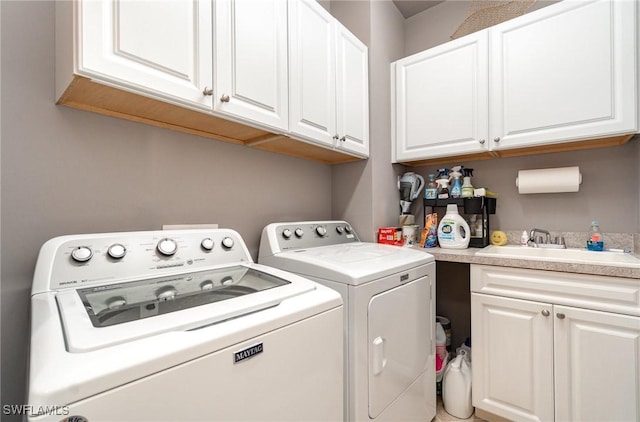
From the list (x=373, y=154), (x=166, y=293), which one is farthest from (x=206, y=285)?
(x=373, y=154)

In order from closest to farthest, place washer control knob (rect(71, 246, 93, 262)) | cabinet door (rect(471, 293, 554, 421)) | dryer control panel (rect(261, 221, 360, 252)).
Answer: washer control knob (rect(71, 246, 93, 262)) < cabinet door (rect(471, 293, 554, 421)) < dryer control panel (rect(261, 221, 360, 252))

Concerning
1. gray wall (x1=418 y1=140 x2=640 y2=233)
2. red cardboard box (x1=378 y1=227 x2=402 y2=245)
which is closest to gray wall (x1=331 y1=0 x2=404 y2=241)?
red cardboard box (x1=378 y1=227 x2=402 y2=245)

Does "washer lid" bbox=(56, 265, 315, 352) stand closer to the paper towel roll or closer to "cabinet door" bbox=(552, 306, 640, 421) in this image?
"cabinet door" bbox=(552, 306, 640, 421)

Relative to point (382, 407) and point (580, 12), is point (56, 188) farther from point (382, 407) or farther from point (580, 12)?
point (580, 12)

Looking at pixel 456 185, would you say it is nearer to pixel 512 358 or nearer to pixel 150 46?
pixel 512 358

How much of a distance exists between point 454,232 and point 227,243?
57.4 inches

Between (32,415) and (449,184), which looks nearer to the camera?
(32,415)

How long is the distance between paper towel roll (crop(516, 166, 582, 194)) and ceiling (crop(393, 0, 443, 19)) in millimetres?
1558

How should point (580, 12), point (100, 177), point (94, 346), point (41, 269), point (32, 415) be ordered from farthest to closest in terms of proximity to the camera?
1. point (580, 12)
2. point (100, 177)
3. point (41, 269)
4. point (94, 346)
5. point (32, 415)

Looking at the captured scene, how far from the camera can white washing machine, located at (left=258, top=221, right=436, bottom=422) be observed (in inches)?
45.6

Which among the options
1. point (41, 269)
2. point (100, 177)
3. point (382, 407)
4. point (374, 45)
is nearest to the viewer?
point (41, 269)

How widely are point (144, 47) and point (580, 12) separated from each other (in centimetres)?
222

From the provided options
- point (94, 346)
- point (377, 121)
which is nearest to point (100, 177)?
point (94, 346)

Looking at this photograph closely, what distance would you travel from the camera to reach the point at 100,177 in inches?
45.9
